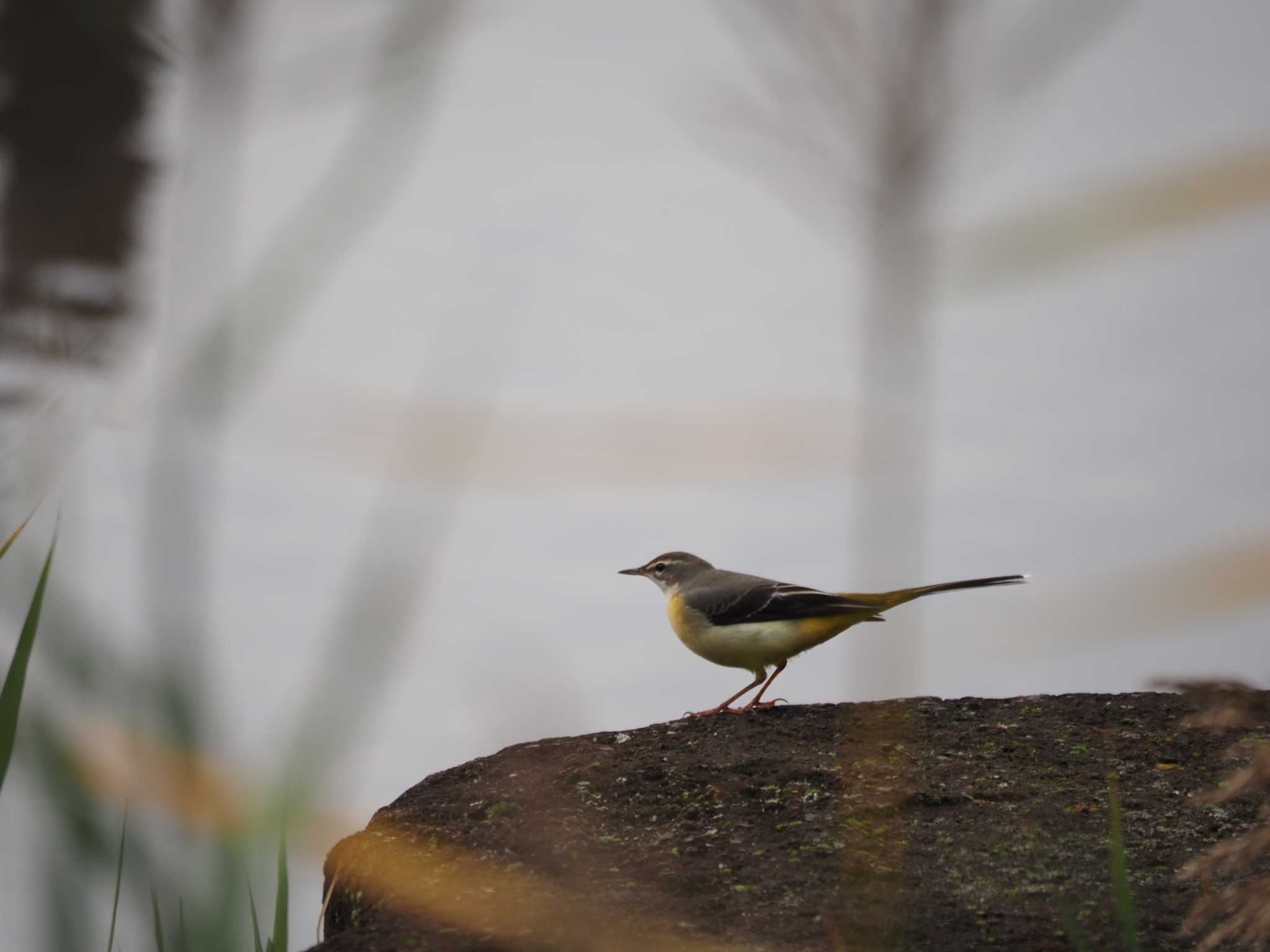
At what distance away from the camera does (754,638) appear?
19.0 feet

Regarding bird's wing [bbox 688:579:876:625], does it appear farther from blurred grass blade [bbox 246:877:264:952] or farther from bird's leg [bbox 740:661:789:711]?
blurred grass blade [bbox 246:877:264:952]

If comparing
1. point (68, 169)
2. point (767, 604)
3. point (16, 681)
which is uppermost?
point (68, 169)

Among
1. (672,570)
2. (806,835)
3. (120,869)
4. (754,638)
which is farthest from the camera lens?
(672,570)

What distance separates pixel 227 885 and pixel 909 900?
5.74 feet

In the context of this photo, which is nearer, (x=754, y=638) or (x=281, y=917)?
(x=281, y=917)

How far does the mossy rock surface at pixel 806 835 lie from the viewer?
2793 mm

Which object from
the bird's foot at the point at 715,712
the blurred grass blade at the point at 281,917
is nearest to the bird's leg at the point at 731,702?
the bird's foot at the point at 715,712

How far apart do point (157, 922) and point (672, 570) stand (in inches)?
202

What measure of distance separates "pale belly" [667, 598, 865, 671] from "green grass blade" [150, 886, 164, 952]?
3.88 metres

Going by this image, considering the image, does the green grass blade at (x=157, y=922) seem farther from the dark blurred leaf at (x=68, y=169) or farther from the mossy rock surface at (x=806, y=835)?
the dark blurred leaf at (x=68, y=169)

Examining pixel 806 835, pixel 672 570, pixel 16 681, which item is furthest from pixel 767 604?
pixel 16 681

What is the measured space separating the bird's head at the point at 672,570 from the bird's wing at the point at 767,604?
0.58 metres

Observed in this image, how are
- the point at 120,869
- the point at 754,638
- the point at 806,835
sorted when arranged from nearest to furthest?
the point at 120,869, the point at 806,835, the point at 754,638

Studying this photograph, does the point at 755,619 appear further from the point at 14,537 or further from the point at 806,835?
the point at 14,537
